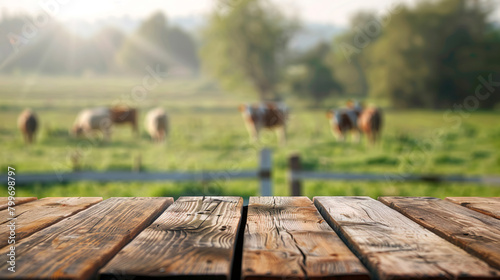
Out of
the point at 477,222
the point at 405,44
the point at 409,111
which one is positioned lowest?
the point at 477,222

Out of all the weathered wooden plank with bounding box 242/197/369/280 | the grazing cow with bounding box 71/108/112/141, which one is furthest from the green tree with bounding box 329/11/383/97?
the weathered wooden plank with bounding box 242/197/369/280

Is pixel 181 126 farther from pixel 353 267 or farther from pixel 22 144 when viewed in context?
pixel 353 267

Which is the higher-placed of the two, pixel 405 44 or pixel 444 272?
pixel 405 44

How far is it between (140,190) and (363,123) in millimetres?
8934

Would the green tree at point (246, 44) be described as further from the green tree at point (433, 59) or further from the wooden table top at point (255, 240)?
the wooden table top at point (255, 240)

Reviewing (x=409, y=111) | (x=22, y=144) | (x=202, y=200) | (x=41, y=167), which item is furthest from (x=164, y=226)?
(x=409, y=111)

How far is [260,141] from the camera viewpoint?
585 inches

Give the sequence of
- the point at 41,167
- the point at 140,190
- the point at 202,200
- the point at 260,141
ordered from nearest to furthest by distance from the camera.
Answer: the point at 202,200 < the point at 140,190 < the point at 41,167 < the point at 260,141

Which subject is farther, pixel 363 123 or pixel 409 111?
pixel 409 111

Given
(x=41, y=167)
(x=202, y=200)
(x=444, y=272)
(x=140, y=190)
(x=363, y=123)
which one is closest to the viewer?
(x=444, y=272)

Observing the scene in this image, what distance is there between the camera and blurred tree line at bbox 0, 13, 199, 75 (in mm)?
16891

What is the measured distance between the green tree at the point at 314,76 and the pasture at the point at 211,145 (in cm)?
65

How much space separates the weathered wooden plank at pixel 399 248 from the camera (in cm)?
71

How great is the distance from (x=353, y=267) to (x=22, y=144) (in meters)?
16.2
